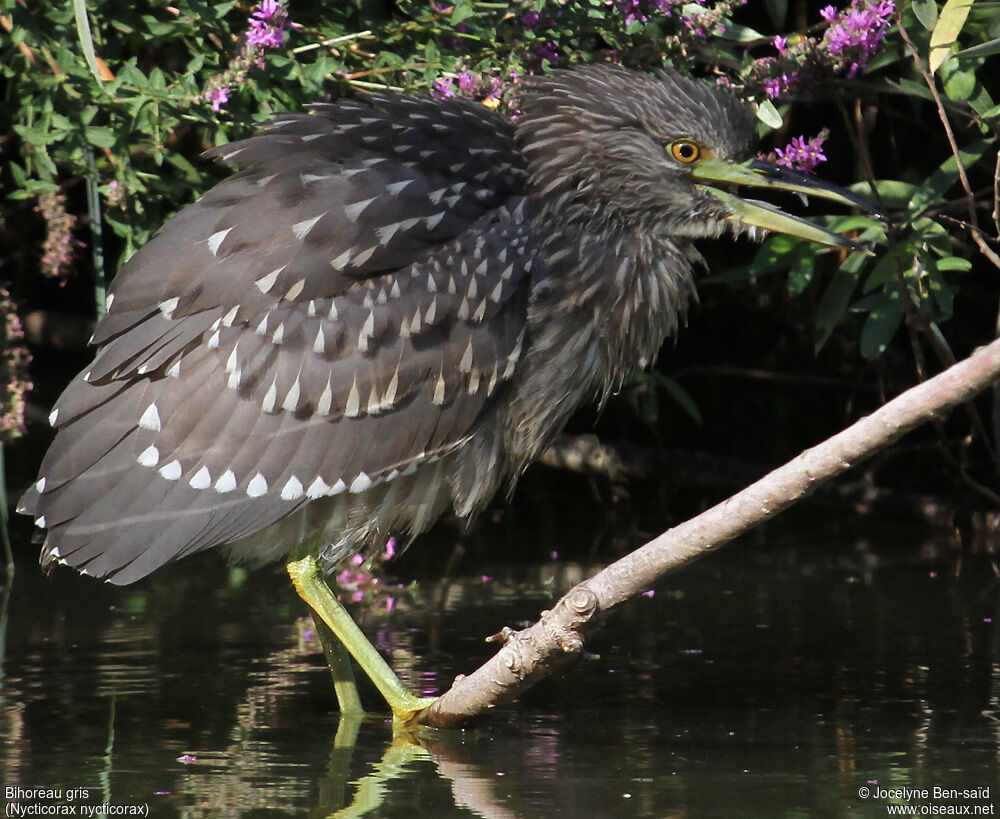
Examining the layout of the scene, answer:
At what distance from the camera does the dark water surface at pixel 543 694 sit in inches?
133

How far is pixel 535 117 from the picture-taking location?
465 centimetres

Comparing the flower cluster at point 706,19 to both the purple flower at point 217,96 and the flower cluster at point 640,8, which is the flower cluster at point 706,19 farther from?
the purple flower at point 217,96

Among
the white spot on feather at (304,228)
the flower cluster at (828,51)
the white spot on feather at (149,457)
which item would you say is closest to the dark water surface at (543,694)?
the white spot on feather at (149,457)

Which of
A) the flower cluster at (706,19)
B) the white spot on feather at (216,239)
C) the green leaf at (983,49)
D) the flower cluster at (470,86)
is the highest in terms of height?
the flower cluster at (706,19)

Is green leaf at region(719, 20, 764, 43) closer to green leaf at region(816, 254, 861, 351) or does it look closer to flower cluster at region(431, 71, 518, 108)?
flower cluster at region(431, 71, 518, 108)

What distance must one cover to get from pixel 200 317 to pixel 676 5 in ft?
5.49

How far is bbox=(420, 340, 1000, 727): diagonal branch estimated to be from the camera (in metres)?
2.93

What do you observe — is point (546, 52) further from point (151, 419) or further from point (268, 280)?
point (151, 419)

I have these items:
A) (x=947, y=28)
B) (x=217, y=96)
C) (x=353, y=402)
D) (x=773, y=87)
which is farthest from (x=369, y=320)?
(x=947, y=28)

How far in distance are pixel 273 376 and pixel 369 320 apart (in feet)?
1.00

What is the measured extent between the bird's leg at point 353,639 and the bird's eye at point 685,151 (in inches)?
62.6

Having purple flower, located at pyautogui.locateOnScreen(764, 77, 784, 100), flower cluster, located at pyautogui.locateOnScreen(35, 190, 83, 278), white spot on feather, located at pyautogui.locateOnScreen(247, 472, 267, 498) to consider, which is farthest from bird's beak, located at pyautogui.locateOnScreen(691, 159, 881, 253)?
flower cluster, located at pyautogui.locateOnScreen(35, 190, 83, 278)

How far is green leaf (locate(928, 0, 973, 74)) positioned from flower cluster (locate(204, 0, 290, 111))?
188cm

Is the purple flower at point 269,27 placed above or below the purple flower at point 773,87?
above
